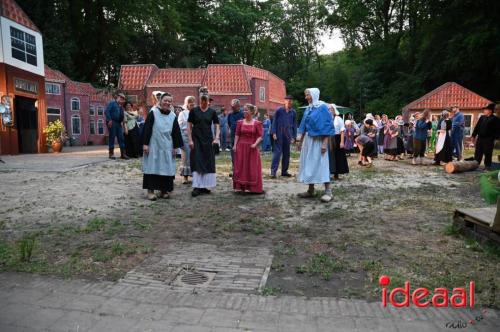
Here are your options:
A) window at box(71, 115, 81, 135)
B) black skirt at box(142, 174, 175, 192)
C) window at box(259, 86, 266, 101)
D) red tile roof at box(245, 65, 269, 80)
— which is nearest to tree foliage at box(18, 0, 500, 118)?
window at box(71, 115, 81, 135)

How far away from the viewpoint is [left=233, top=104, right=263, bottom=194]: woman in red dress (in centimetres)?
766

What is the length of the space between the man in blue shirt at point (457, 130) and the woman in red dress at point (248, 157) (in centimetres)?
913

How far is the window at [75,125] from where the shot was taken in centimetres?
3050

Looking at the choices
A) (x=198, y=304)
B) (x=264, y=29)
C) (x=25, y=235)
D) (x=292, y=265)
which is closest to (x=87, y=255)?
(x=25, y=235)

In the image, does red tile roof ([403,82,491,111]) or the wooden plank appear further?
red tile roof ([403,82,491,111])

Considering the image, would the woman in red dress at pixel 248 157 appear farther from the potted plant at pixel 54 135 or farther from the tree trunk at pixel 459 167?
the potted plant at pixel 54 135

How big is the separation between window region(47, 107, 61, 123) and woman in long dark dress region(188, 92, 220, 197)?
24668 mm

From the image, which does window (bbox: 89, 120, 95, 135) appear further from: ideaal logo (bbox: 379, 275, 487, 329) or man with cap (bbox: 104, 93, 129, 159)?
ideaal logo (bbox: 379, 275, 487, 329)

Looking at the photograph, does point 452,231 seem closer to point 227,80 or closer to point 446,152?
point 446,152

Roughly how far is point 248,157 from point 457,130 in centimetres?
977

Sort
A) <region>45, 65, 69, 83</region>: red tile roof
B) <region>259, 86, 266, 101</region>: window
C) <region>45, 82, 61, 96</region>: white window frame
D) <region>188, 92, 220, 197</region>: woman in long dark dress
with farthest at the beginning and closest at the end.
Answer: <region>259, 86, 266, 101</region>: window → <region>45, 65, 69, 83</region>: red tile roof → <region>45, 82, 61, 96</region>: white window frame → <region>188, 92, 220, 197</region>: woman in long dark dress

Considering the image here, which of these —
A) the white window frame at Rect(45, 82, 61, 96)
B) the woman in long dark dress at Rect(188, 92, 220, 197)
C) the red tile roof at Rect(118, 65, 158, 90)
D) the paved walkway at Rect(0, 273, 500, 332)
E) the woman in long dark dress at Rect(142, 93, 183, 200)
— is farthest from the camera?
the red tile roof at Rect(118, 65, 158, 90)

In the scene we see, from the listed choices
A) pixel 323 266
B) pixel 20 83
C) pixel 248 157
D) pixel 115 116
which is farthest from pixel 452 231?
pixel 20 83

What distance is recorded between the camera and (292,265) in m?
3.91
